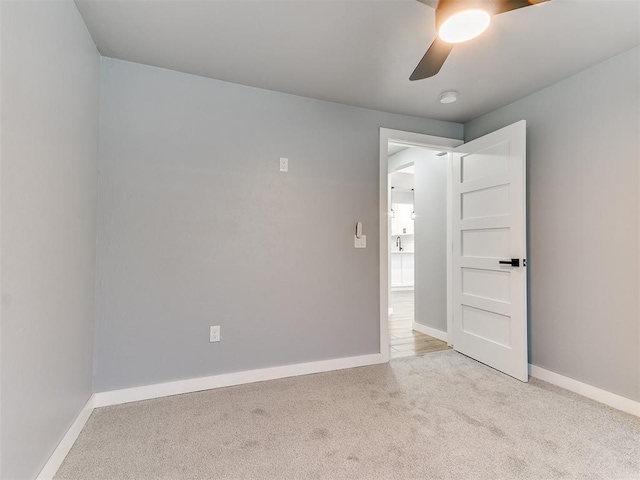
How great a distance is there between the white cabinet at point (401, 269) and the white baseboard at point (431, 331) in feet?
11.6

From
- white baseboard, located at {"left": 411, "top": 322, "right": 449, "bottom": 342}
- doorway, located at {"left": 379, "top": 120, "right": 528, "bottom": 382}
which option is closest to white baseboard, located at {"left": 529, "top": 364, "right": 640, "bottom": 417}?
doorway, located at {"left": 379, "top": 120, "right": 528, "bottom": 382}

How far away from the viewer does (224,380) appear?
8.16 feet

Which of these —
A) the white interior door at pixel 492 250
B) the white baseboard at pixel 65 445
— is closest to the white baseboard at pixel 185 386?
the white baseboard at pixel 65 445

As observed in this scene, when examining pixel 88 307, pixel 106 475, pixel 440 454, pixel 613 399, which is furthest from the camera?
pixel 613 399

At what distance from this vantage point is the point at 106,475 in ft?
4.99

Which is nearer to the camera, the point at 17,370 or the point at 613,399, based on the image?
the point at 17,370

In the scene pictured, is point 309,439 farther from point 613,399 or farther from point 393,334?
point 393,334

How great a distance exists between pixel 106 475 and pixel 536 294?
311 centimetres

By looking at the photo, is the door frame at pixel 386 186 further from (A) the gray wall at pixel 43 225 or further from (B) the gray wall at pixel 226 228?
(A) the gray wall at pixel 43 225

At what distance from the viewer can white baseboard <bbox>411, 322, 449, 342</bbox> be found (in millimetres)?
3750

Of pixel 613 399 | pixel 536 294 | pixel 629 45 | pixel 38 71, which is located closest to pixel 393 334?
pixel 536 294

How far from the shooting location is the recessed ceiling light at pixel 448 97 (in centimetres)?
271

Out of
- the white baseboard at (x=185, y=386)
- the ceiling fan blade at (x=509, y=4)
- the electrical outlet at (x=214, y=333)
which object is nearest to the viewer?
the ceiling fan blade at (x=509, y=4)

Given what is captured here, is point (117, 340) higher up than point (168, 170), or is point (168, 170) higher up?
point (168, 170)
